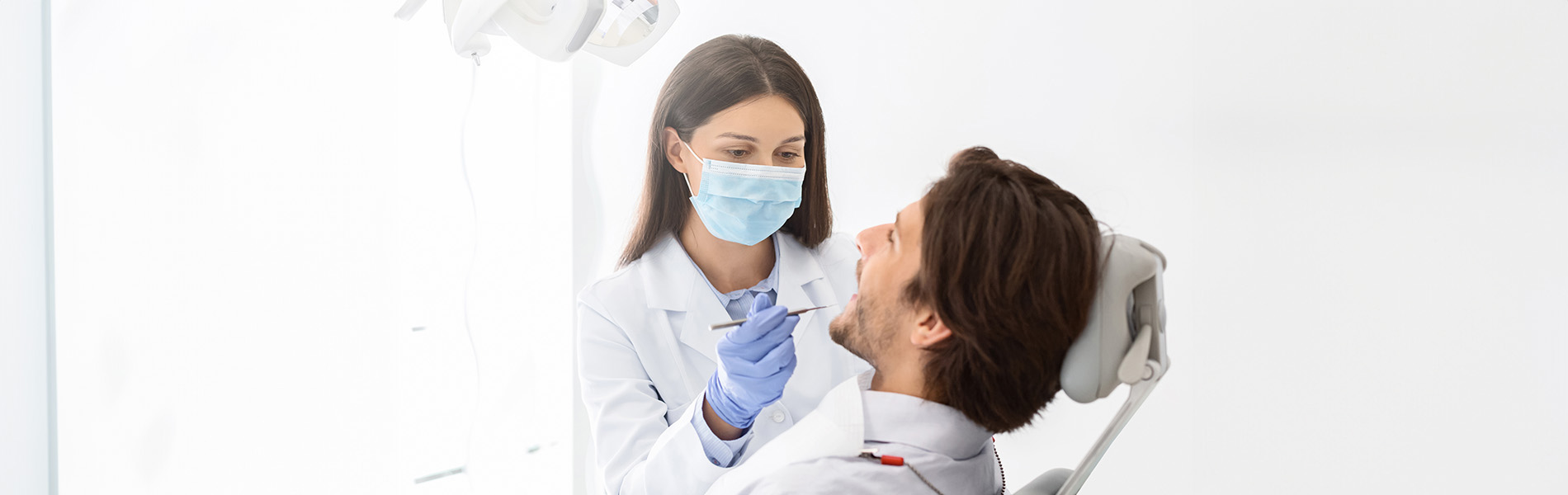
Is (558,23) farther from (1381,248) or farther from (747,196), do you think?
(1381,248)

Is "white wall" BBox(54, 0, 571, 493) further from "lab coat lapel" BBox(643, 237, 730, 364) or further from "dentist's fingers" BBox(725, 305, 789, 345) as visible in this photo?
"dentist's fingers" BBox(725, 305, 789, 345)

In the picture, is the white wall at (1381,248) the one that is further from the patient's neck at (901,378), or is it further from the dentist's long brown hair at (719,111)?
the dentist's long brown hair at (719,111)

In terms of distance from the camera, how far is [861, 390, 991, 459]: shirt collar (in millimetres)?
1099

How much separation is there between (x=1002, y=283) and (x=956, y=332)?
91mm

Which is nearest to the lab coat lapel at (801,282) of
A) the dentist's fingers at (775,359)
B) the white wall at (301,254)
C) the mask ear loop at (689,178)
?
the mask ear loop at (689,178)

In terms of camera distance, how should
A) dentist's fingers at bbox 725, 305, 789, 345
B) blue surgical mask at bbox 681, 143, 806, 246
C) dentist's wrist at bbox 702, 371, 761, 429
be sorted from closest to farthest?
dentist's fingers at bbox 725, 305, 789, 345
dentist's wrist at bbox 702, 371, 761, 429
blue surgical mask at bbox 681, 143, 806, 246

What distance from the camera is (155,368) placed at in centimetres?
176

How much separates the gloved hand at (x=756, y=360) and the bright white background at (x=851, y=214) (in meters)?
0.40

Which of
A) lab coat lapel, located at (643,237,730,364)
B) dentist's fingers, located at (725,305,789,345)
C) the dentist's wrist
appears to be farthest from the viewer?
lab coat lapel, located at (643,237,730,364)

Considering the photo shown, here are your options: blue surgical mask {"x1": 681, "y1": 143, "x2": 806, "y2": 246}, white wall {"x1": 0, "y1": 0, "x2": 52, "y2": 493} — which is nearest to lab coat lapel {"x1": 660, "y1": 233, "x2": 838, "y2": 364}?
blue surgical mask {"x1": 681, "y1": 143, "x2": 806, "y2": 246}

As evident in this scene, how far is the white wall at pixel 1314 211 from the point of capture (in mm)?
1008

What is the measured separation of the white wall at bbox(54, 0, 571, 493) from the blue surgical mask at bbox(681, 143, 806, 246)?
976 millimetres

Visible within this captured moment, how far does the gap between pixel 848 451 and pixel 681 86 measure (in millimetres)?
838

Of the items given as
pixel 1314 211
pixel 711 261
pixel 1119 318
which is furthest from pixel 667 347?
pixel 1314 211
